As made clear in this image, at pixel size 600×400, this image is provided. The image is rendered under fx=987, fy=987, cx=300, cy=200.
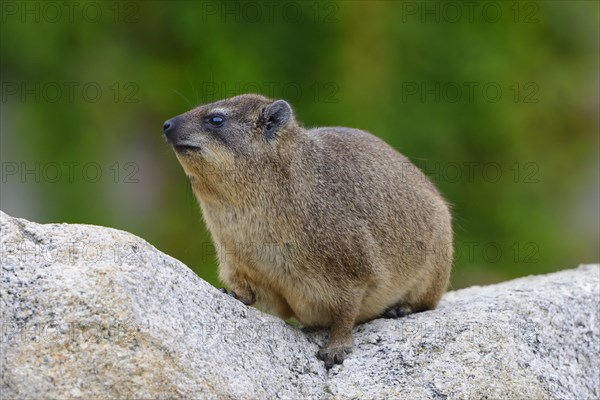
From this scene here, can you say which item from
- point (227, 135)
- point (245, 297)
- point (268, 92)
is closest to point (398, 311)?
point (245, 297)

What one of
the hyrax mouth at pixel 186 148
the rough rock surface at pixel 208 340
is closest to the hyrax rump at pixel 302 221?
the hyrax mouth at pixel 186 148

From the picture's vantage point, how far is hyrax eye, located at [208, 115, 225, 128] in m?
9.67

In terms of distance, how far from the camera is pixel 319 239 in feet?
30.8

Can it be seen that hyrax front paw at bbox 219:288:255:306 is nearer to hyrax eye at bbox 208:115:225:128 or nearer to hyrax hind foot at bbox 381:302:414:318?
hyrax hind foot at bbox 381:302:414:318

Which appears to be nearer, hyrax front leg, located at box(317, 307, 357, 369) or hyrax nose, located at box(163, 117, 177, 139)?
hyrax front leg, located at box(317, 307, 357, 369)

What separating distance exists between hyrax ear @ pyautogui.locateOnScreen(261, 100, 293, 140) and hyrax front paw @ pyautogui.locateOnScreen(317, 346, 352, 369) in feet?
7.44

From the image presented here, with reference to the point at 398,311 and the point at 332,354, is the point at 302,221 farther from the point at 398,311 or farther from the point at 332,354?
the point at 398,311

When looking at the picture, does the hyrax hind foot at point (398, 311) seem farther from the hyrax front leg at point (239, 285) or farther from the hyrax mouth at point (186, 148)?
the hyrax mouth at point (186, 148)

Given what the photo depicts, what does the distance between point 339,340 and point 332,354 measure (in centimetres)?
30

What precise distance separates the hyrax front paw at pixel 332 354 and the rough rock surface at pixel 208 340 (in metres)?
0.08

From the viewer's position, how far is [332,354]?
8812 millimetres

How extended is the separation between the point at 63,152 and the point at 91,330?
44.9 feet

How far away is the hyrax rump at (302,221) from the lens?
30.5 feet

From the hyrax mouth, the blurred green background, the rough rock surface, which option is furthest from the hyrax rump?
the blurred green background
